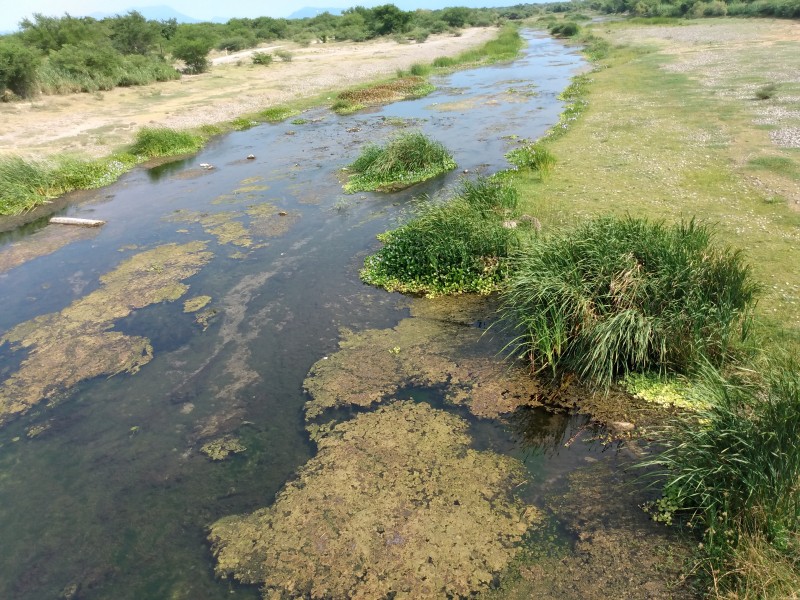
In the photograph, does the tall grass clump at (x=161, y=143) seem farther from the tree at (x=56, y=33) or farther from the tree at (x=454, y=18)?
the tree at (x=454, y=18)

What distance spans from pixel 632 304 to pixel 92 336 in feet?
37.4

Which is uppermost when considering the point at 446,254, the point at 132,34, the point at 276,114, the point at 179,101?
the point at 132,34

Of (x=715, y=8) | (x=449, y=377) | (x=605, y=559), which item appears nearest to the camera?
(x=605, y=559)

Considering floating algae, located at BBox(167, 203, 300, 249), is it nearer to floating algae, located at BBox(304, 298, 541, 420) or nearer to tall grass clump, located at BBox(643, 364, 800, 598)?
floating algae, located at BBox(304, 298, 541, 420)

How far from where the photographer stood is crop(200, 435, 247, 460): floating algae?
8.19 m

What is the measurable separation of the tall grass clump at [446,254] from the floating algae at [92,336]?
17.8ft

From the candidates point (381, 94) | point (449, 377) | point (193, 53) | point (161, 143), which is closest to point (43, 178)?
point (161, 143)

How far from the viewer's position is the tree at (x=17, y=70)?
1214 inches

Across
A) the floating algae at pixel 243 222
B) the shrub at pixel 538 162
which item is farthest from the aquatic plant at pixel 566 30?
the floating algae at pixel 243 222

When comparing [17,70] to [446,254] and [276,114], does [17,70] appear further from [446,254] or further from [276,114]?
[446,254]

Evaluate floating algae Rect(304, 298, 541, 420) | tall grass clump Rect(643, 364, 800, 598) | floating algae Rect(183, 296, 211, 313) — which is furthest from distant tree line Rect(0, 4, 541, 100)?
tall grass clump Rect(643, 364, 800, 598)

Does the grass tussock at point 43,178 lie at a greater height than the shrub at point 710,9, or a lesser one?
lesser

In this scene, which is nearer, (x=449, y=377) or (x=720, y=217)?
(x=449, y=377)

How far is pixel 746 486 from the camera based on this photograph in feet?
18.7
